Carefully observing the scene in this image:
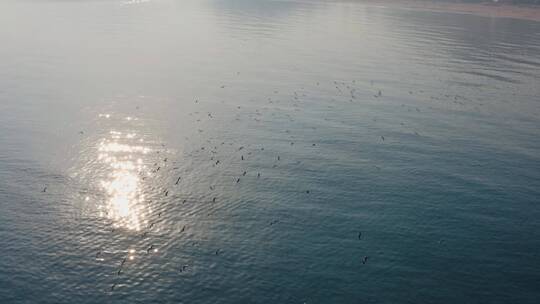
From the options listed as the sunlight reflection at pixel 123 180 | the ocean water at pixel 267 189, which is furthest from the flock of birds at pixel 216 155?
the sunlight reflection at pixel 123 180

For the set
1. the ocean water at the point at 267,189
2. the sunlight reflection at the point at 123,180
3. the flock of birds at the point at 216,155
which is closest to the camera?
the ocean water at the point at 267,189

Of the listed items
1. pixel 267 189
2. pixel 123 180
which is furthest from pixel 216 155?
pixel 123 180

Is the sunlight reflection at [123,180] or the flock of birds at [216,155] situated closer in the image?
the flock of birds at [216,155]

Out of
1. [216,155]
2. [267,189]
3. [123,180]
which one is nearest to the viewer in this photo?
[267,189]

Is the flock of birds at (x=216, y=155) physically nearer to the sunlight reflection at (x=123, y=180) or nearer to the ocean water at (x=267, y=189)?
the ocean water at (x=267, y=189)

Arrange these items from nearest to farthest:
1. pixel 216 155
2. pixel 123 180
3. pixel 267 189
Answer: pixel 267 189 → pixel 123 180 → pixel 216 155

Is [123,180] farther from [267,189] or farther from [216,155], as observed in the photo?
[267,189]

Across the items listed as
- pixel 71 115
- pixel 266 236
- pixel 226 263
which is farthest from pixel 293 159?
Answer: pixel 71 115
